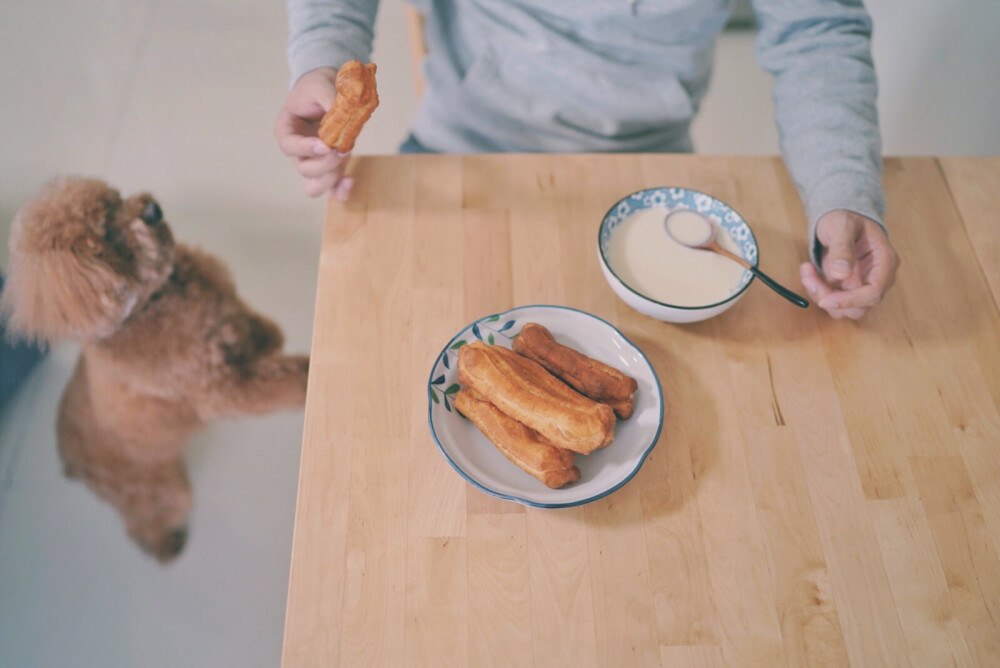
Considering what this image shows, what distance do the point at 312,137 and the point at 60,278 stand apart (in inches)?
15.2

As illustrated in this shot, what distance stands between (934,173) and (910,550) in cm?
53

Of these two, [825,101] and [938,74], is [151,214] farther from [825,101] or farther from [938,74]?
[938,74]

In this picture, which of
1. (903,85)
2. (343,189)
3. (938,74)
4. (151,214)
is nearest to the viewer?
(343,189)

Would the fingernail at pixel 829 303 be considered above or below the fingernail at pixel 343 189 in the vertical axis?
below

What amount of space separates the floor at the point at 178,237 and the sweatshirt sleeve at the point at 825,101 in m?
0.84

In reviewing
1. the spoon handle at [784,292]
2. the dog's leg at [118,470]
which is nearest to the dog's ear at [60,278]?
the dog's leg at [118,470]

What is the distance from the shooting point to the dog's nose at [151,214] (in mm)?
935

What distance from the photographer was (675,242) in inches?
29.2

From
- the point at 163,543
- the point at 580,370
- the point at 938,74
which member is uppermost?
the point at 580,370

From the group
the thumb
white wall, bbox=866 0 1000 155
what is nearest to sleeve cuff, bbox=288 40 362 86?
the thumb

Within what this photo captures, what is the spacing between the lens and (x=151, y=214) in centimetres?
94

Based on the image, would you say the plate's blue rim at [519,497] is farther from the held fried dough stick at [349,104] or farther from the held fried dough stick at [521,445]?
the held fried dough stick at [349,104]

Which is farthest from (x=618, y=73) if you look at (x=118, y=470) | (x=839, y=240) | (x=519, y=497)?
(x=118, y=470)

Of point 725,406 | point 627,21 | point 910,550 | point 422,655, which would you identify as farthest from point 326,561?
point 627,21
